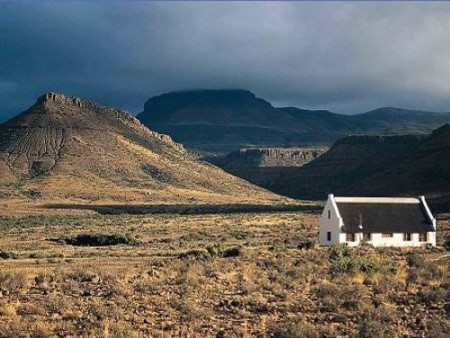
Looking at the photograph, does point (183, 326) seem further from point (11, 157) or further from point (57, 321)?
point (11, 157)

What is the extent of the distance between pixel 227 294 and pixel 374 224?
2204 centimetres

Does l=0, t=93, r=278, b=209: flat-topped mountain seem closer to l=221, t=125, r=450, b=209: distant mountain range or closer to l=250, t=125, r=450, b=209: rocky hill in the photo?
l=221, t=125, r=450, b=209: distant mountain range

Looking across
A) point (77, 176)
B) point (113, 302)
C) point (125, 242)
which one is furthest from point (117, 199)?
point (113, 302)

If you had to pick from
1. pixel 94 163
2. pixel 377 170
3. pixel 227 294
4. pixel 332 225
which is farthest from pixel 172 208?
pixel 377 170

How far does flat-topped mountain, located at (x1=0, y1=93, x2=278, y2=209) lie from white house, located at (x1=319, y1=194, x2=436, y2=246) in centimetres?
6239

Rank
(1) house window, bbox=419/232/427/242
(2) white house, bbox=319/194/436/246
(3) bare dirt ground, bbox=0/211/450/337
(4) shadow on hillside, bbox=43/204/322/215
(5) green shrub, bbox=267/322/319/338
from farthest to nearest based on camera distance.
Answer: (4) shadow on hillside, bbox=43/204/322/215
(1) house window, bbox=419/232/427/242
(2) white house, bbox=319/194/436/246
(3) bare dirt ground, bbox=0/211/450/337
(5) green shrub, bbox=267/322/319/338

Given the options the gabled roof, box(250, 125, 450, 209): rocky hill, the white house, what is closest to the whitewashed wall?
the white house

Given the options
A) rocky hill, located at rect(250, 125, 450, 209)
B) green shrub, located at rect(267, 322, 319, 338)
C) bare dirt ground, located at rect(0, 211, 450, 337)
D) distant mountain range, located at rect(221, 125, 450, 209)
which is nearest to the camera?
green shrub, located at rect(267, 322, 319, 338)

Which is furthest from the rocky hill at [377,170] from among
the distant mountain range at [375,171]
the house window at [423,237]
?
the house window at [423,237]

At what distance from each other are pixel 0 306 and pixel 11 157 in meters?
98.8

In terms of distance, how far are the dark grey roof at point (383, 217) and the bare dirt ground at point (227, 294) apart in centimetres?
319

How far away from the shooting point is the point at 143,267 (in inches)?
1265

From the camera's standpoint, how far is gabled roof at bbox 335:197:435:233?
4394 centimetres

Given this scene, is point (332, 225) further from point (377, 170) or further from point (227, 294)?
point (377, 170)
